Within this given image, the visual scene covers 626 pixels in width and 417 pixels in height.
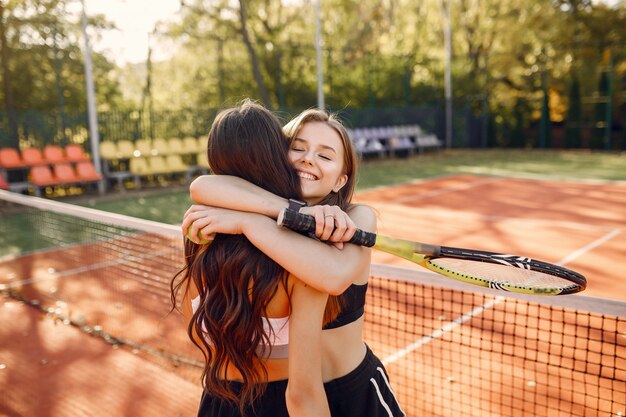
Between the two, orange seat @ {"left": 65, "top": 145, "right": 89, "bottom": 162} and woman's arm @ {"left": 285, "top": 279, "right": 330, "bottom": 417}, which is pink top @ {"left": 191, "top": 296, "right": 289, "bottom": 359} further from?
orange seat @ {"left": 65, "top": 145, "right": 89, "bottom": 162}

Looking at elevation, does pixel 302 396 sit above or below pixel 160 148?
below

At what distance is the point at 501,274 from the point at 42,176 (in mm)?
14303

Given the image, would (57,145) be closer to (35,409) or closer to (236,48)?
(236,48)

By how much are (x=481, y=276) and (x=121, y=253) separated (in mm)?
→ 7591

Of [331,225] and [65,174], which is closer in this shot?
[331,225]

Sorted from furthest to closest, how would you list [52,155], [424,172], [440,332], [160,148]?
1. [424,172]
2. [160,148]
3. [52,155]
4. [440,332]

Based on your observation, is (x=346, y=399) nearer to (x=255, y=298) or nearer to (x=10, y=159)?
(x=255, y=298)

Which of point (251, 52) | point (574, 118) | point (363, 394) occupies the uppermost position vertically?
point (251, 52)

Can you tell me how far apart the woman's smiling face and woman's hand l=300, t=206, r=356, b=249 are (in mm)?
218

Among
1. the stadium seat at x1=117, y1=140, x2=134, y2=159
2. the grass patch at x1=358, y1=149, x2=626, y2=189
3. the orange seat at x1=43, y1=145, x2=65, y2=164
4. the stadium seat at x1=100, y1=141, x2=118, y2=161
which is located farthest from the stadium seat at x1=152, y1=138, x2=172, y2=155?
the grass patch at x1=358, y1=149, x2=626, y2=189

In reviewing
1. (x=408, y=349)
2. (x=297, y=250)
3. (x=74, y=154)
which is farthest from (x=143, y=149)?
(x=297, y=250)

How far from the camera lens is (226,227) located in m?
1.68

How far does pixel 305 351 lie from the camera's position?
1590 mm

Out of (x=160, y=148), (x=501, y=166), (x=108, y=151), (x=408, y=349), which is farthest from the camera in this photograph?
(x=501, y=166)
